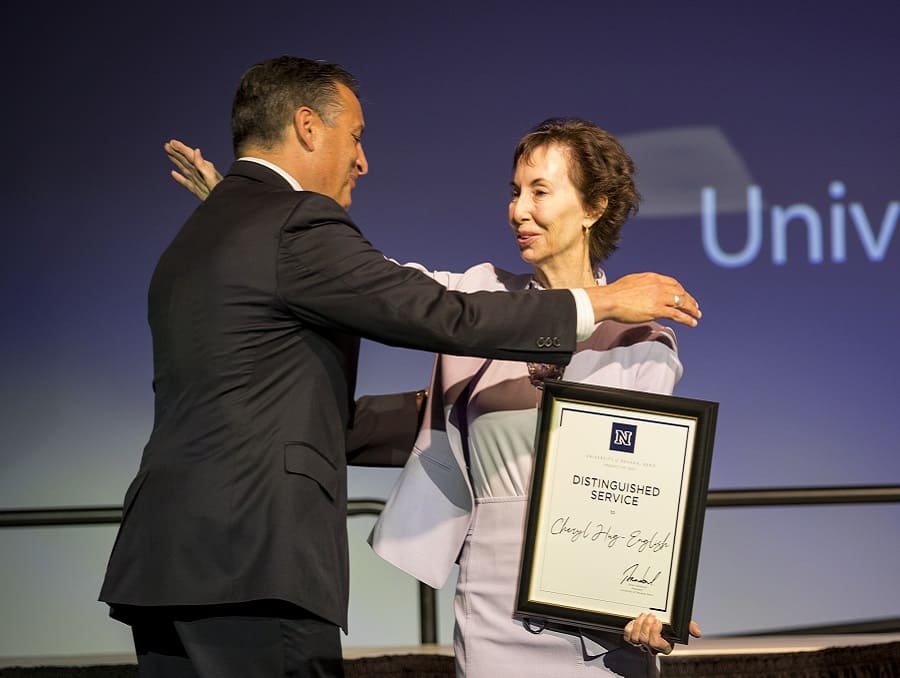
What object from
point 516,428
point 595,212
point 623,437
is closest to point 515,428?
point 516,428

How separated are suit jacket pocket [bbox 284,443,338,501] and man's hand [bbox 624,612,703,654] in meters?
0.47

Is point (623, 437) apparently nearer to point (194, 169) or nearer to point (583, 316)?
point (583, 316)

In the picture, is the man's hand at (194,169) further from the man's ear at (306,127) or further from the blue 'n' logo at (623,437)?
the blue 'n' logo at (623,437)

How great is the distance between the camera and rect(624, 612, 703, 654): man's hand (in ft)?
5.30

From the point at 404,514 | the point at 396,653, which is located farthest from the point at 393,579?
the point at 404,514

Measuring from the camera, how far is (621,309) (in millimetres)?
1659

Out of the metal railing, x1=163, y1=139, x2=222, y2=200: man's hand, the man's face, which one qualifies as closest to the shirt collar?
the man's face

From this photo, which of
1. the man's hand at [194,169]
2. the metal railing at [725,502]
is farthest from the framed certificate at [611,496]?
the metal railing at [725,502]

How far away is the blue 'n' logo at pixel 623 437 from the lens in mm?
1670

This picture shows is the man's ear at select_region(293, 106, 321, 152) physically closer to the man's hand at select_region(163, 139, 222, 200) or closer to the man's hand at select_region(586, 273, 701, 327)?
the man's hand at select_region(163, 139, 222, 200)

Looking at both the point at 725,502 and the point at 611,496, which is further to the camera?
the point at 725,502

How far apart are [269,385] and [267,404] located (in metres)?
0.03

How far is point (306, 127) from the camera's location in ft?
6.01

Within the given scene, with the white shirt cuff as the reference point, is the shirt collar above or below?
above
